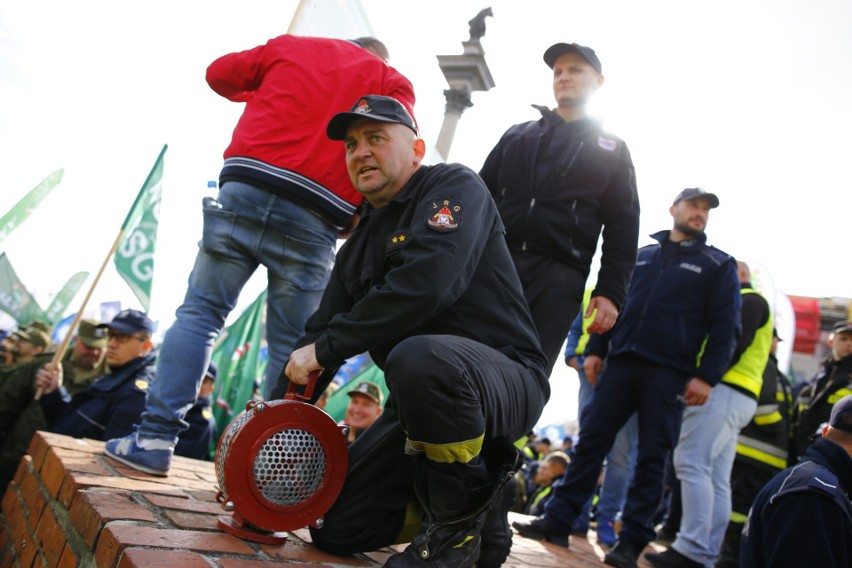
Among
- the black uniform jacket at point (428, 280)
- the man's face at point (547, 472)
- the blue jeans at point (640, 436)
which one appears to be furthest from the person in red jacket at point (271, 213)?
the man's face at point (547, 472)

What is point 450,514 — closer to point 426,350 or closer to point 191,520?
point 426,350

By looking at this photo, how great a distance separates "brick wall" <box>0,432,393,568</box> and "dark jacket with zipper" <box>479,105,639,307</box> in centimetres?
161

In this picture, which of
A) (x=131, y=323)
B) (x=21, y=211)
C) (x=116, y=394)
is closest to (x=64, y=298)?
(x=21, y=211)

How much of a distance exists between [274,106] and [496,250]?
133 cm

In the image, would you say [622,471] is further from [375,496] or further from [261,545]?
[261,545]

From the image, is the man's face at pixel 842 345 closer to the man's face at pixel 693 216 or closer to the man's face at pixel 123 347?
the man's face at pixel 693 216

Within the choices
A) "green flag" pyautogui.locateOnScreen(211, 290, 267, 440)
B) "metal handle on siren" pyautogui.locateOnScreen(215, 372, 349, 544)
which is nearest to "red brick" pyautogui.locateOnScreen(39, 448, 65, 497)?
"metal handle on siren" pyautogui.locateOnScreen(215, 372, 349, 544)

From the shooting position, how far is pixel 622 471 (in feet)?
15.1

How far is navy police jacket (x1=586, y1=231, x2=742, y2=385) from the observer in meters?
3.94

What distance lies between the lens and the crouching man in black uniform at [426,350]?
1884 mm

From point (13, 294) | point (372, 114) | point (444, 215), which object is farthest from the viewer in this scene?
point (13, 294)

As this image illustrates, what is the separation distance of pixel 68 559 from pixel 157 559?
22.6 inches

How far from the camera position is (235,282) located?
297cm

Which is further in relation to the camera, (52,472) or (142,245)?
Result: (142,245)
